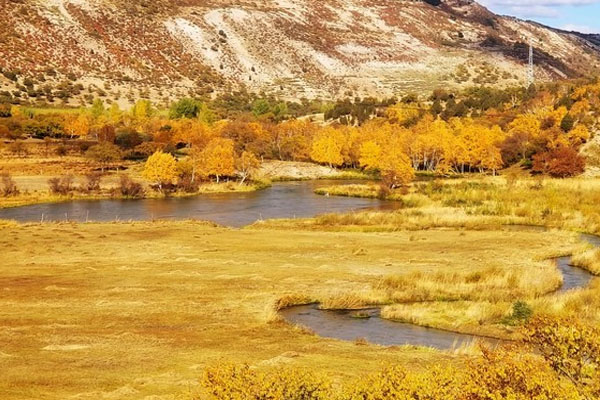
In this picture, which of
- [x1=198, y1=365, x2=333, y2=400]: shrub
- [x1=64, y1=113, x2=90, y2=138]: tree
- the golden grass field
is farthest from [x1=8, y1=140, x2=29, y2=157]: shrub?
[x1=198, y1=365, x2=333, y2=400]: shrub

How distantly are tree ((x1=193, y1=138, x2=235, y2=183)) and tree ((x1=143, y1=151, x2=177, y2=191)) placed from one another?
4.90 metres

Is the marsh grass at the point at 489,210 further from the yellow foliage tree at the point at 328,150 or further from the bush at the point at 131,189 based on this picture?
the yellow foliage tree at the point at 328,150

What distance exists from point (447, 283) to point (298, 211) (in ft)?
116

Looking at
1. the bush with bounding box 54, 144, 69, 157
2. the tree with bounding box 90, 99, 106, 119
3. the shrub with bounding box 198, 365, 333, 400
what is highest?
the tree with bounding box 90, 99, 106, 119

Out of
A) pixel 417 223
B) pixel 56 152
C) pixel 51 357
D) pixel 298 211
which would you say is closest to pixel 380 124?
pixel 56 152

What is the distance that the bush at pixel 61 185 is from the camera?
84.3m

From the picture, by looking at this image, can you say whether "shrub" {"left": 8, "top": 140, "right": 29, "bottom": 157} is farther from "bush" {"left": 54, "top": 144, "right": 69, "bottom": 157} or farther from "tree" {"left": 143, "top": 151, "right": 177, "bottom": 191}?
"tree" {"left": 143, "top": 151, "right": 177, "bottom": 191}

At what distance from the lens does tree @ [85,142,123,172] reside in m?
109

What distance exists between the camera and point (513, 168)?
105 m

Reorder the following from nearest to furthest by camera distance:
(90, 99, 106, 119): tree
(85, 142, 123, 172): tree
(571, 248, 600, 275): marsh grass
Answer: (571, 248, 600, 275): marsh grass
(85, 142, 123, 172): tree
(90, 99, 106, 119): tree

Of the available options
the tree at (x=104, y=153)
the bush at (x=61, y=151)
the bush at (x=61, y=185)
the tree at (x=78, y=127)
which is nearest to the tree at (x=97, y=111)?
the tree at (x=78, y=127)

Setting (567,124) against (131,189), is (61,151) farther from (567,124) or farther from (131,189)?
(567,124)

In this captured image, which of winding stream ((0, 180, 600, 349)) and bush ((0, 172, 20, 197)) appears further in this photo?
bush ((0, 172, 20, 197))

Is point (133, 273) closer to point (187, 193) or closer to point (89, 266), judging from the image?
point (89, 266)
